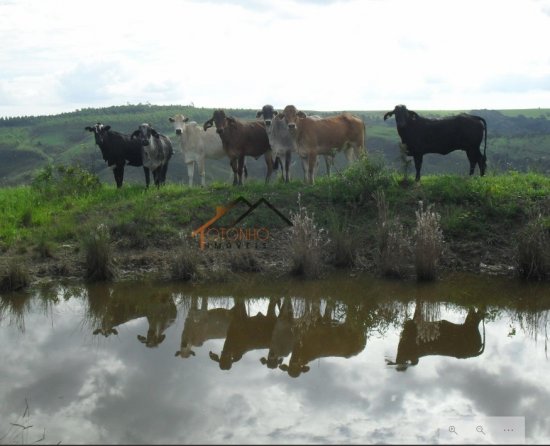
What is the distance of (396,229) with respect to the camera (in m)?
10.7

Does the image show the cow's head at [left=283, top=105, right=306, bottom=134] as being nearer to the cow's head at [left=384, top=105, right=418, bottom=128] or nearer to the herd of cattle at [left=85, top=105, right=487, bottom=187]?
the herd of cattle at [left=85, top=105, right=487, bottom=187]

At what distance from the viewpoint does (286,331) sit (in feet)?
26.2

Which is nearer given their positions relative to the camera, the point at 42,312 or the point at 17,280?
the point at 42,312

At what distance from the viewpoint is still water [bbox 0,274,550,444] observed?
538 centimetres

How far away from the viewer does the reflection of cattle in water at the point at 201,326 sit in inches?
300

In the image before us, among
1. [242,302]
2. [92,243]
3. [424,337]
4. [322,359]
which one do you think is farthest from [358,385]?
[92,243]

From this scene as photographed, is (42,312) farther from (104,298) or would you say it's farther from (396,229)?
(396,229)

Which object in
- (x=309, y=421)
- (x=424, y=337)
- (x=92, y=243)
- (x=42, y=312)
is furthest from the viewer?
(x=92, y=243)

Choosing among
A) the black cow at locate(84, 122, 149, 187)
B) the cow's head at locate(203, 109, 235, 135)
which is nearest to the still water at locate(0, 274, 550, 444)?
the cow's head at locate(203, 109, 235, 135)

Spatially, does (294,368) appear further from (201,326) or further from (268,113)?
(268,113)

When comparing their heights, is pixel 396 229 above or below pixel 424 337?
above

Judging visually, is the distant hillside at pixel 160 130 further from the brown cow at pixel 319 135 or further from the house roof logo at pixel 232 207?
the house roof logo at pixel 232 207

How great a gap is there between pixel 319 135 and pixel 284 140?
2.77ft

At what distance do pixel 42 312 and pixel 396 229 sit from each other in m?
5.64
